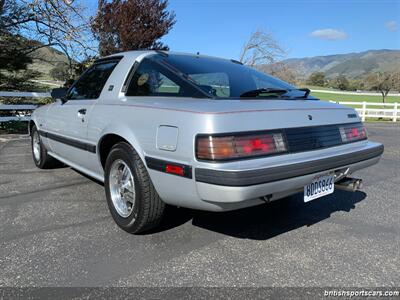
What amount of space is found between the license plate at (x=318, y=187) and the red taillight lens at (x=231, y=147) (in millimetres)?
588

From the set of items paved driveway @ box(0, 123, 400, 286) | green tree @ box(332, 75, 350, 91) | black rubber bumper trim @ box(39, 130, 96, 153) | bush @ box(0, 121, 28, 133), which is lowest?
paved driveway @ box(0, 123, 400, 286)

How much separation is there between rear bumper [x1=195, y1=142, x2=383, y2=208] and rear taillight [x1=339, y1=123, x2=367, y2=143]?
20.0 inches

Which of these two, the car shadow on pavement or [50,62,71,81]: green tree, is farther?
[50,62,71,81]: green tree

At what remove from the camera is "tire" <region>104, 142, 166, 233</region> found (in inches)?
118

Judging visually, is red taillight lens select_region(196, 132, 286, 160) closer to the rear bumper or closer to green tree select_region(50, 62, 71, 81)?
the rear bumper

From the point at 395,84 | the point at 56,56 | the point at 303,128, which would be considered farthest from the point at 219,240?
the point at 395,84

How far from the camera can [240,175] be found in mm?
2455

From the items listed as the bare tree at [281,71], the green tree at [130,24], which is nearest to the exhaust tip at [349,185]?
the green tree at [130,24]

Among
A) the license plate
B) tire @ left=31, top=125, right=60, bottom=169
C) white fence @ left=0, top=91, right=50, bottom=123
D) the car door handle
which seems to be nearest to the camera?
the license plate

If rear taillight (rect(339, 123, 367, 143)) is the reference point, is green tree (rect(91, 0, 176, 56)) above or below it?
above

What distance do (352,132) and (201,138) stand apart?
5.60 feet

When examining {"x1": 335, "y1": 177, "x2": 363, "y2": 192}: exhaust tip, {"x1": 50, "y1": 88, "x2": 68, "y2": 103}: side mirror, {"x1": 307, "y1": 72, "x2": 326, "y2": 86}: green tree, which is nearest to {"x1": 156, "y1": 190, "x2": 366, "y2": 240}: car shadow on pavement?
{"x1": 335, "y1": 177, "x2": 363, "y2": 192}: exhaust tip

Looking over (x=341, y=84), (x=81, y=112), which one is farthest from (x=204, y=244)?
(x=341, y=84)

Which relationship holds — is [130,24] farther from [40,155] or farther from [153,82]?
[153,82]
